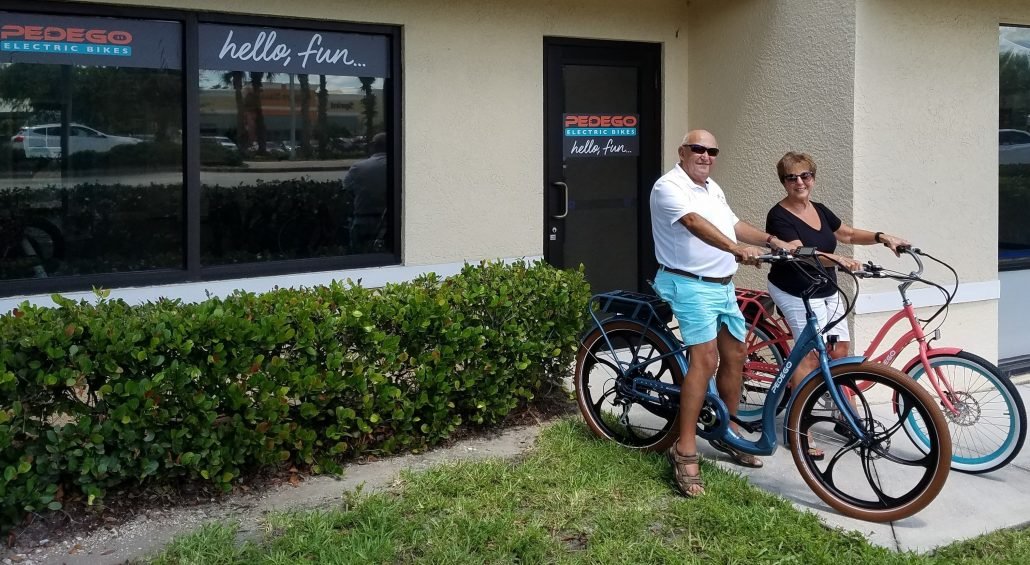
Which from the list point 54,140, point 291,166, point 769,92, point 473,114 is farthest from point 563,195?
point 54,140

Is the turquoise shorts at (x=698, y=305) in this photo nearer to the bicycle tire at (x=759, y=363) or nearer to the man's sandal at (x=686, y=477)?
the man's sandal at (x=686, y=477)

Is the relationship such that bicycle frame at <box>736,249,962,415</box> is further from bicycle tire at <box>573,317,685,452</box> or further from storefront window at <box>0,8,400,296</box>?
storefront window at <box>0,8,400,296</box>

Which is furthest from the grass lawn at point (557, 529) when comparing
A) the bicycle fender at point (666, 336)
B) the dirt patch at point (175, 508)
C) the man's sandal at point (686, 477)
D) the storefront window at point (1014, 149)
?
the storefront window at point (1014, 149)

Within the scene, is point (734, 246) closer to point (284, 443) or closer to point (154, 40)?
point (284, 443)

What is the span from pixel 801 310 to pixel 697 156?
112 centimetres

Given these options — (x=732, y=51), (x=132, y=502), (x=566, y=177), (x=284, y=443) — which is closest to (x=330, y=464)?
(x=284, y=443)

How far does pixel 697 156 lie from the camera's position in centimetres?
466

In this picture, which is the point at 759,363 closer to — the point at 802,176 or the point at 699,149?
the point at 802,176

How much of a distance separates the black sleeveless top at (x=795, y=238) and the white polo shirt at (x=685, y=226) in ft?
1.75

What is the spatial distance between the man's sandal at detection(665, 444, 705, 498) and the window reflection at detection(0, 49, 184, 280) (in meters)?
3.16

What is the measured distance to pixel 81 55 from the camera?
18.1 feet

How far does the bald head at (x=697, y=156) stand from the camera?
464 centimetres

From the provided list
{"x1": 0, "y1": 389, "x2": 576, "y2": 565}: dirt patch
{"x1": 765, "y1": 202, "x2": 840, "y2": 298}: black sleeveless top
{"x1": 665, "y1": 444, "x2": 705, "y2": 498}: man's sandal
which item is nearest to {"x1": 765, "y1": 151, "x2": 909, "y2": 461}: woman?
{"x1": 765, "y1": 202, "x2": 840, "y2": 298}: black sleeveless top

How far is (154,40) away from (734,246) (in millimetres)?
3512
